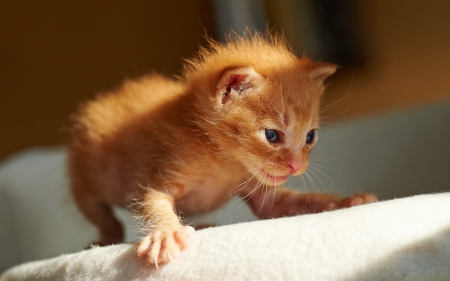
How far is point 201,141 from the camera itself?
1178 millimetres

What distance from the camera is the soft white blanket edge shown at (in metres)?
0.71

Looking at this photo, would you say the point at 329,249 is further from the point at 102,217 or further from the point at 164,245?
the point at 102,217

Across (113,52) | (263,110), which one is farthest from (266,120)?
(113,52)

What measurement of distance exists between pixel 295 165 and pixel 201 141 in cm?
24

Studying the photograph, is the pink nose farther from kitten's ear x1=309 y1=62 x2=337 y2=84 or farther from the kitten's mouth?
kitten's ear x1=309 y1=62 x2=337 y2=84

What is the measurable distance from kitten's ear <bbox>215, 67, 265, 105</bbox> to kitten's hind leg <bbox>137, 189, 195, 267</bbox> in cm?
Result: 26

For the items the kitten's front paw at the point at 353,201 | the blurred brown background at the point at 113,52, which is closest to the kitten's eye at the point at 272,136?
the kitten's front paw at the point at 353,201

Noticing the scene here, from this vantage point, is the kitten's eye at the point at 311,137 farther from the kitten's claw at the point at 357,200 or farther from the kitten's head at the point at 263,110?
the kitten's claw at the point at 357,200

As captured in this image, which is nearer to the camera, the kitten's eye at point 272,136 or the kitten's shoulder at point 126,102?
the kitten's eye at point 272,136

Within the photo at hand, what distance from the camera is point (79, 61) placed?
3.39 meters

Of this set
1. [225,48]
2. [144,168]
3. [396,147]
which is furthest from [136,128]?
[396,147]

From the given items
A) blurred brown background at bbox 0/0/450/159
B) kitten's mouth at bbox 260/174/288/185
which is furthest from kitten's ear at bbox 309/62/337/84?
blurred brown background at bbox 0/0/450/159

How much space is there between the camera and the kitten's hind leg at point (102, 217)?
1422 millimetres

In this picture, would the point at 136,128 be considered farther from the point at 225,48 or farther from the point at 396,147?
the point at 396,147
